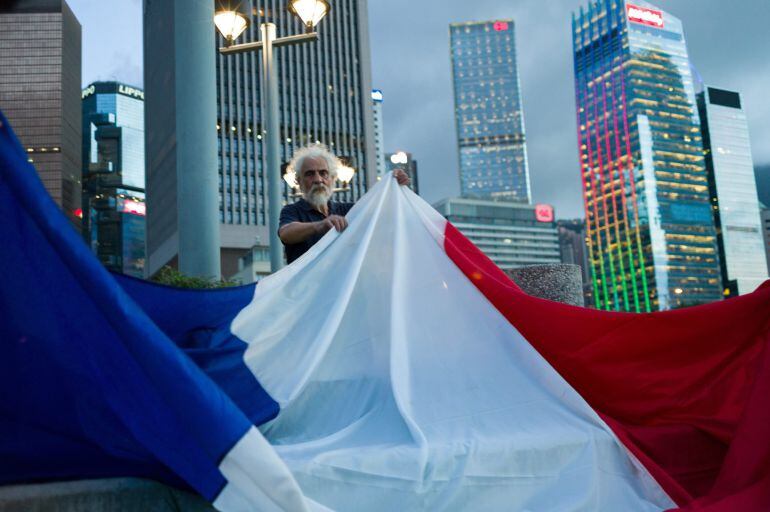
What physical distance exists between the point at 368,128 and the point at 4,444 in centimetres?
8132

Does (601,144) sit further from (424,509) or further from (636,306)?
(424,509)

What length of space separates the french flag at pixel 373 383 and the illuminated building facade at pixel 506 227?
156m

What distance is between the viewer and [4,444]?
1.97m

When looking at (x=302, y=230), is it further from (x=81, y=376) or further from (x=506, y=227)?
(x=506, y=227)

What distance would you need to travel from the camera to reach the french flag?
69.4 inches

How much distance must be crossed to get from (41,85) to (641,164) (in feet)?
421

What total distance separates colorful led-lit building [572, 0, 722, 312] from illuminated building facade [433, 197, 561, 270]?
42.0ft

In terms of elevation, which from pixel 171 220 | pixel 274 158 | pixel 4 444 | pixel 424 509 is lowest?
pixel 424 509

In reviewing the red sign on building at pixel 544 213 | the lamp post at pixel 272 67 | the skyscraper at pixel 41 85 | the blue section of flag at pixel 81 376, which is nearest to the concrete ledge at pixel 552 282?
the blue section of flag at pixel 81 376

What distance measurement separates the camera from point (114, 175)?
479 feet

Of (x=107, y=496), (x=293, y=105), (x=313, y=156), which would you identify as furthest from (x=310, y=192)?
(x=293, y=105)

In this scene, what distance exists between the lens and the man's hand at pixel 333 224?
11.5 ft

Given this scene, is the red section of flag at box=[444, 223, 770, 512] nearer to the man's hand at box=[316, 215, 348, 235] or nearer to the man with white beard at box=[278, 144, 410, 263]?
the man's hand at box=[316, 215, 348, 235]

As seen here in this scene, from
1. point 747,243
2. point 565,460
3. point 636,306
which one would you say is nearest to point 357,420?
point 565,460
